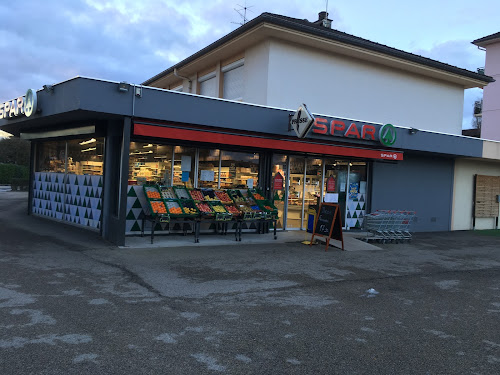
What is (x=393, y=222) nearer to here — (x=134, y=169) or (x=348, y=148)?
(x=348, y=148)

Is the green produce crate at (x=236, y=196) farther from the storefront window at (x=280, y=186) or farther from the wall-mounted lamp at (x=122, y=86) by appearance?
the wall-mounted lamp at (x=122, y=86)

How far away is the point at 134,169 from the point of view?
431 inches

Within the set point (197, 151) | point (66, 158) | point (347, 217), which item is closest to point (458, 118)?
point (347, 217)

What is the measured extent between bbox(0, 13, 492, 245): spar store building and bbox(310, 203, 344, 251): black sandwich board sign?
1.91 metres

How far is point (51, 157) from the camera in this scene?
47.2 feet

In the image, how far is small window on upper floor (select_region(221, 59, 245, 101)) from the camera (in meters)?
14.4

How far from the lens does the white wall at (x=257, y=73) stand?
1296 cm

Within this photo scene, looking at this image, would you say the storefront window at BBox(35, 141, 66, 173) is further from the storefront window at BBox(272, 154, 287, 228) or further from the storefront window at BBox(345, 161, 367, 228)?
the storefront window at BBox(345, 161, 367, 228)

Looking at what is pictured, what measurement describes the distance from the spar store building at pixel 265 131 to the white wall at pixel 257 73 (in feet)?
0.19

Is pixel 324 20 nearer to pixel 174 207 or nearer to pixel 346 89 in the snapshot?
pixel 346 89

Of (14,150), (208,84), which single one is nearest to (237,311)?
(208,84)

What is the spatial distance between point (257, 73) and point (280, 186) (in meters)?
3.87

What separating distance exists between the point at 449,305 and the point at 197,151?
773 cm

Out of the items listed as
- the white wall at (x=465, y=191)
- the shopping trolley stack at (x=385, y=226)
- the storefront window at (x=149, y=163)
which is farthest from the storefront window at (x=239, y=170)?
the white wall at (x=465, y=191)
